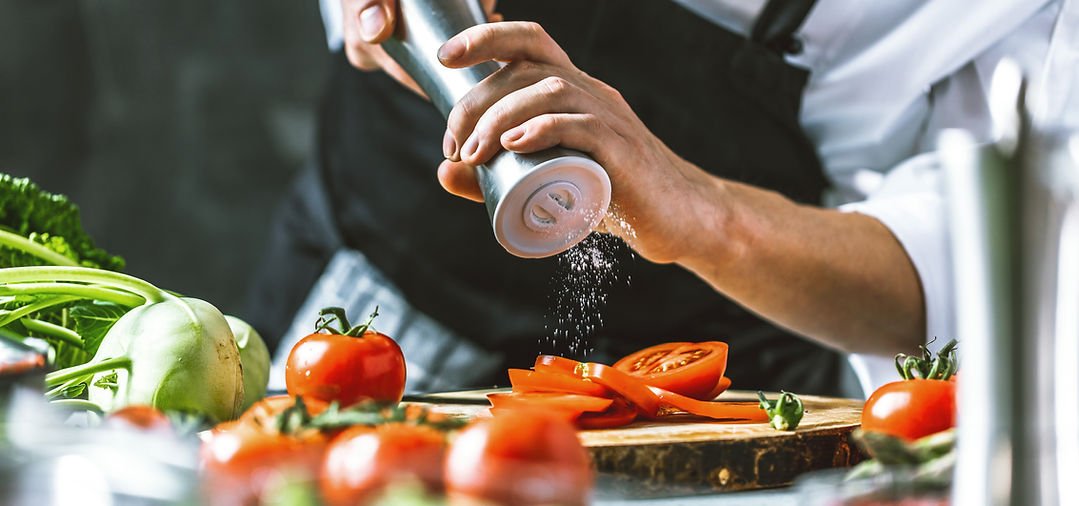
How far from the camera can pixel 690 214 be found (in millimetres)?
975

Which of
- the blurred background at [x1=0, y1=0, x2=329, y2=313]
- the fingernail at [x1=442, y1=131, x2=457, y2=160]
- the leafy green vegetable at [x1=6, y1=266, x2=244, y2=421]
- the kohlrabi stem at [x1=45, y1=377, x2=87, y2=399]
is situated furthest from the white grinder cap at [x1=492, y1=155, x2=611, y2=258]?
the blurred background at [x1=0, y1=0, x2=329, y2=313]

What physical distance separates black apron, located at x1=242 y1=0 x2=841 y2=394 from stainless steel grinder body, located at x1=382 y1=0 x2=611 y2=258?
41 centimetres

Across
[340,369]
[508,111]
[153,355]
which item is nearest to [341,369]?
[340,369]

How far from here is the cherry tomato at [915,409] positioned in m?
0.65

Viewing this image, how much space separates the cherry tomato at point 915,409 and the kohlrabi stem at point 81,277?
1.80ft

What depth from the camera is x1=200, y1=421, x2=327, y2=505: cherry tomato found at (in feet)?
1.10

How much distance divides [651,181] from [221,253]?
2.24 metres

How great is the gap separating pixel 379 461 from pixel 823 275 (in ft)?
2.76

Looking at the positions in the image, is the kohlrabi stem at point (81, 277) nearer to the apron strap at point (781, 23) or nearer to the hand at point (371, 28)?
the hand at point (371, 28)

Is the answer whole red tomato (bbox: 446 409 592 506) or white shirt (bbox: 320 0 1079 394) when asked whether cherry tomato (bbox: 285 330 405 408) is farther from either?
white shirt (bbox: 320 0 1079 394)

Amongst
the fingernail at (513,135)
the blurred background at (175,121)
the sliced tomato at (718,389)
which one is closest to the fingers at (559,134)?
the fingernail at (513,135)

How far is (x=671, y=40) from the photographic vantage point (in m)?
1.28

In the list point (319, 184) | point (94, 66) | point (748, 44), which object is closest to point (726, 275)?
point (748, 44)

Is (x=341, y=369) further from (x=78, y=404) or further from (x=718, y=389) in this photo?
(x=718, y=389)
